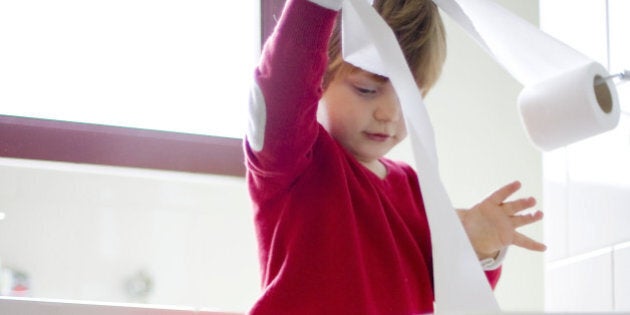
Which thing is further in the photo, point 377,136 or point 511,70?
point 377,136

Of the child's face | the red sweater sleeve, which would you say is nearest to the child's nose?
the child's face

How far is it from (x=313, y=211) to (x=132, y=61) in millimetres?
711

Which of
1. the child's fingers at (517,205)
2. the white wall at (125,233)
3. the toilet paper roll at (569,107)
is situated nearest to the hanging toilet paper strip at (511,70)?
the toilet paper roll at (569,107)

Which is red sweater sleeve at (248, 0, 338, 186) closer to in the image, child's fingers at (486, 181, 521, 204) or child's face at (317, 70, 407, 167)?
child's face at (317, 70, 407, 167)

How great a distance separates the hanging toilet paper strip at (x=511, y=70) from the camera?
0.70 m

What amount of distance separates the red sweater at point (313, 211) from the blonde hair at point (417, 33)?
116mm

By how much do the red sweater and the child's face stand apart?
0.02 m

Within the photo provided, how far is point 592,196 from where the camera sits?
1.14 metres

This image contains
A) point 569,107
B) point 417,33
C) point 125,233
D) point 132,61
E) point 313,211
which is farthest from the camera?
point 132,61

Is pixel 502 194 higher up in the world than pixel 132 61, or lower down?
lower down

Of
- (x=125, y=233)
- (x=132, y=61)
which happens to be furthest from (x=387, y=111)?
(x=132, y=61)

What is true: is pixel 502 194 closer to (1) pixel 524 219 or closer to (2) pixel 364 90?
(1) pixel 524 219

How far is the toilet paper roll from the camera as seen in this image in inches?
31.8

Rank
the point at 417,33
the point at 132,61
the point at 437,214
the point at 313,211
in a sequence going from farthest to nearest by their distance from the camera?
1. the point at 132,61
2. the point at 417,33
3. the point at 313,211
4. the point at 437,214
